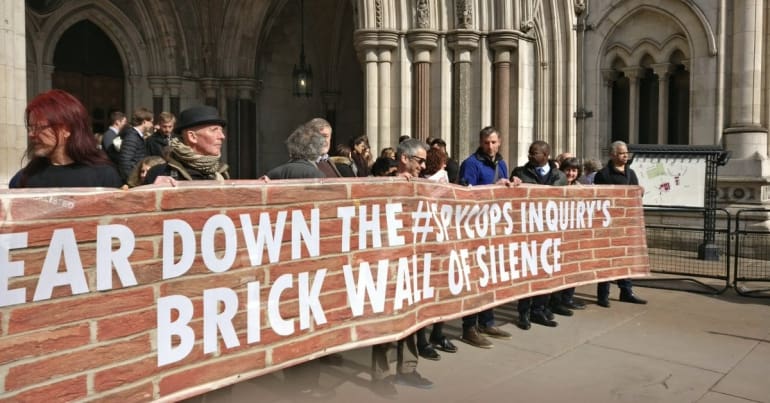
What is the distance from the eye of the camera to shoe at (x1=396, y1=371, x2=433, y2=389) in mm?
3965

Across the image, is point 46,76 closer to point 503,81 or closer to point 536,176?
point 503,81

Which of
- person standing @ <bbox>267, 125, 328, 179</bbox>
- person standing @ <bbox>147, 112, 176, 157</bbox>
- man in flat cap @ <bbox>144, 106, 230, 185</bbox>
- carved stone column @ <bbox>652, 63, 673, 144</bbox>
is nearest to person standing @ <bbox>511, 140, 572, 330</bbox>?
person standing @ <bbox>267, 125, 328, 179</bbox>

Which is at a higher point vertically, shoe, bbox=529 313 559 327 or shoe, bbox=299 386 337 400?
shoe, bbox=529 313 559 327

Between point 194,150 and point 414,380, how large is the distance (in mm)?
2033

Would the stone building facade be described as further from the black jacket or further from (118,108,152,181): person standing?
(118,108,152,181): person standing

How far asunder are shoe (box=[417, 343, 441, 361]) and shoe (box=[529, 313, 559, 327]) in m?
1.41

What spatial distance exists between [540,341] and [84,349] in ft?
12.2

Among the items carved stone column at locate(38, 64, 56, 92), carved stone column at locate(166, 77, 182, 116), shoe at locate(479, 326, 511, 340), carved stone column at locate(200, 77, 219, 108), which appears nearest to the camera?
shoe at locate(479, 326, 511, 340)

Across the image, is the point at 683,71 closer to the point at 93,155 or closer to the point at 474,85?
the point at 474,85

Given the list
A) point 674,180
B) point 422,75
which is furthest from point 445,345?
point 422,75

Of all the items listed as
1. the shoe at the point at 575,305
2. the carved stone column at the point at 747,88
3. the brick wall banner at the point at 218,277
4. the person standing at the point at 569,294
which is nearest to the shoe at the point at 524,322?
the person standing at the point at 569,294

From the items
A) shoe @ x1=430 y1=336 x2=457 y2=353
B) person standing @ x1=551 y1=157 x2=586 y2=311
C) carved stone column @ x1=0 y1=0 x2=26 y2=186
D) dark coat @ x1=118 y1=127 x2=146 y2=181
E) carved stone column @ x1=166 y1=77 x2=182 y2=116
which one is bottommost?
shoe @ x1=430 y1=336 x2=457 y2=353

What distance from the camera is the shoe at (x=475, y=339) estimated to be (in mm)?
4895

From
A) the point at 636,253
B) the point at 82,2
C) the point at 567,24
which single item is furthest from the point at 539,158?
the point at 82,2
